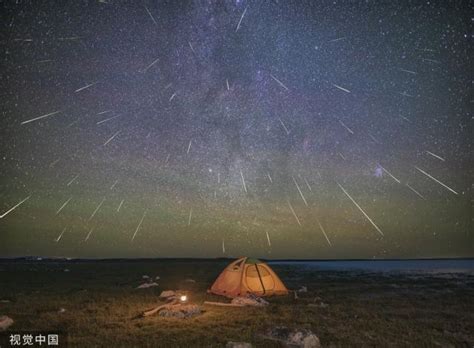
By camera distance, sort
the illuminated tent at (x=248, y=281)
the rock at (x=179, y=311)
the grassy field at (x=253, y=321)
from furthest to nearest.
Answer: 1. the illuminated tent at (x=248, y=281)
2. the rock at (x=179, y=311)
3. the grassy field at (x=253, y=321)

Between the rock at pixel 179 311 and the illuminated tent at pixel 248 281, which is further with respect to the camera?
the illuminated tent at pixel 248 281

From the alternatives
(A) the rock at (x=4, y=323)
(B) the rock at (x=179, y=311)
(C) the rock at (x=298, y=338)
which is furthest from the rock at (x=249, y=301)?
(A) the rock at (x=4, y=323)

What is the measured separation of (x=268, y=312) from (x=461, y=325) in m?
7.63

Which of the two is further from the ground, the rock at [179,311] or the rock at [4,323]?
the rock at [4,323]

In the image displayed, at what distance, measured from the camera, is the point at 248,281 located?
2128cm

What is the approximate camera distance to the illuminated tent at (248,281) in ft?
68.8

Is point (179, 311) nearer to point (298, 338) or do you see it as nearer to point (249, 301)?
point (249, 301)

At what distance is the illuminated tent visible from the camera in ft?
68.8

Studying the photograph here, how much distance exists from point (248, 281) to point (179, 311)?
6.92 m

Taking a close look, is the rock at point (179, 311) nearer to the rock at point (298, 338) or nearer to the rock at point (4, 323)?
the rock at point (298, 338)

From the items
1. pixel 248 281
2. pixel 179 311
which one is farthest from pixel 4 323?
pixel 248 281

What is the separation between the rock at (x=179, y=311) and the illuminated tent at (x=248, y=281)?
5.35 meters

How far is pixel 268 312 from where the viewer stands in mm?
16359

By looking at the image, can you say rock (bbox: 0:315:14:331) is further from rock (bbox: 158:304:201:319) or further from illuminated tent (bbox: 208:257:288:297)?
illuminated tent (bbox: 208:257:288:297)
